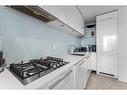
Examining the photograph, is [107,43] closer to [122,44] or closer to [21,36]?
[122,44]

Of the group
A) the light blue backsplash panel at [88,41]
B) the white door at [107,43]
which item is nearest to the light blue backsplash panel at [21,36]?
the white door at [107,43]

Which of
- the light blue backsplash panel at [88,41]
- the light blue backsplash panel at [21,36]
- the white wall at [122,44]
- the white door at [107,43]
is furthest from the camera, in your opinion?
the light blue backsplash panel at [88,41]

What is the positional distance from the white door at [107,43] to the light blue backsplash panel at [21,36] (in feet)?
6.82

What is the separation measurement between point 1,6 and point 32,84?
2.89 feet

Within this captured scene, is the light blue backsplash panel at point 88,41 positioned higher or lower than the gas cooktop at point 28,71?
higher

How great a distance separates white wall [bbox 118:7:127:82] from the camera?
7.53 feet

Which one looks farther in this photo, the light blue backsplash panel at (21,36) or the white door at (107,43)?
the white door at (107,43)

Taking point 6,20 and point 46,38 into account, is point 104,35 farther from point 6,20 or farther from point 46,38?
point 6,20

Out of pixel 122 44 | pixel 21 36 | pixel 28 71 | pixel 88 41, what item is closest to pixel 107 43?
pixel 122 44

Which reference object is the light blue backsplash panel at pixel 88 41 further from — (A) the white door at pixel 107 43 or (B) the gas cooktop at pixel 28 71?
(B) the gas cooktop at pixel 28 71

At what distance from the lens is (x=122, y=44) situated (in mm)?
2336

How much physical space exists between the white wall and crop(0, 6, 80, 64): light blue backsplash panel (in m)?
2.11

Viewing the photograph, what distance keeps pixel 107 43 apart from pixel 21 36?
2593 mm

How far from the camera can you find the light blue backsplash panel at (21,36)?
893mm
